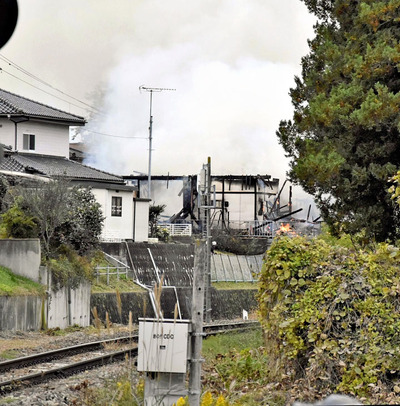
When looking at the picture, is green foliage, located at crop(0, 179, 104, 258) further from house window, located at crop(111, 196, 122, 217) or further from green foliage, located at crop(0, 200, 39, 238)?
house window, located at crop(111, 196, 122, 217)

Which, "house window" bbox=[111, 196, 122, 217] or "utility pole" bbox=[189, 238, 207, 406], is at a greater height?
"house window" bbox=[111, 196, 122, 217]

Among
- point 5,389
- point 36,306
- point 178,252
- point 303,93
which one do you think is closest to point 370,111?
point 303,93

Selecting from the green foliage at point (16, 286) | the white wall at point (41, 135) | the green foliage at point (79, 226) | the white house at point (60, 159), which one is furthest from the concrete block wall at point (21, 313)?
the white wall at point (41, 135)

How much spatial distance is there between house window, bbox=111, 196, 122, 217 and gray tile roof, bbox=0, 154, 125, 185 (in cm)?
127

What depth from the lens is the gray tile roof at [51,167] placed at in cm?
3772

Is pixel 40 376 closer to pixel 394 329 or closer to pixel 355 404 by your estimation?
pixel 394 329

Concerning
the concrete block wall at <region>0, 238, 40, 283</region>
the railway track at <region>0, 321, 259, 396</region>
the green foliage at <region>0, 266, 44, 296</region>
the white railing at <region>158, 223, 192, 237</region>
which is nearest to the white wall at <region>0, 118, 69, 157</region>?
the white railing at <region>158, 223, 192, 237</region>

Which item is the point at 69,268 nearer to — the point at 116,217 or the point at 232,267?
the point at 116,217

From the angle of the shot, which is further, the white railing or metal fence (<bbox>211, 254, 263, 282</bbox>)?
the white railing

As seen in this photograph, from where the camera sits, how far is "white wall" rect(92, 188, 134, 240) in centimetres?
4050

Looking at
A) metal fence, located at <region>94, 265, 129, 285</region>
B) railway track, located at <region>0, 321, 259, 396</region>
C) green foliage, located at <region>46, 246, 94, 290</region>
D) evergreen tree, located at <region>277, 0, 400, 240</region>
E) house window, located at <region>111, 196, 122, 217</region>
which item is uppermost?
evergreen tree, located at <region>277, 0, 400, 240</region>

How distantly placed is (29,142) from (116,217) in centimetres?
580

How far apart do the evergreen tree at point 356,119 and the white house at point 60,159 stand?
70.4 feet

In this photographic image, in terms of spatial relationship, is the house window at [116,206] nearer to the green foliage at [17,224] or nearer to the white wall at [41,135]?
the white wall at [41,135]
